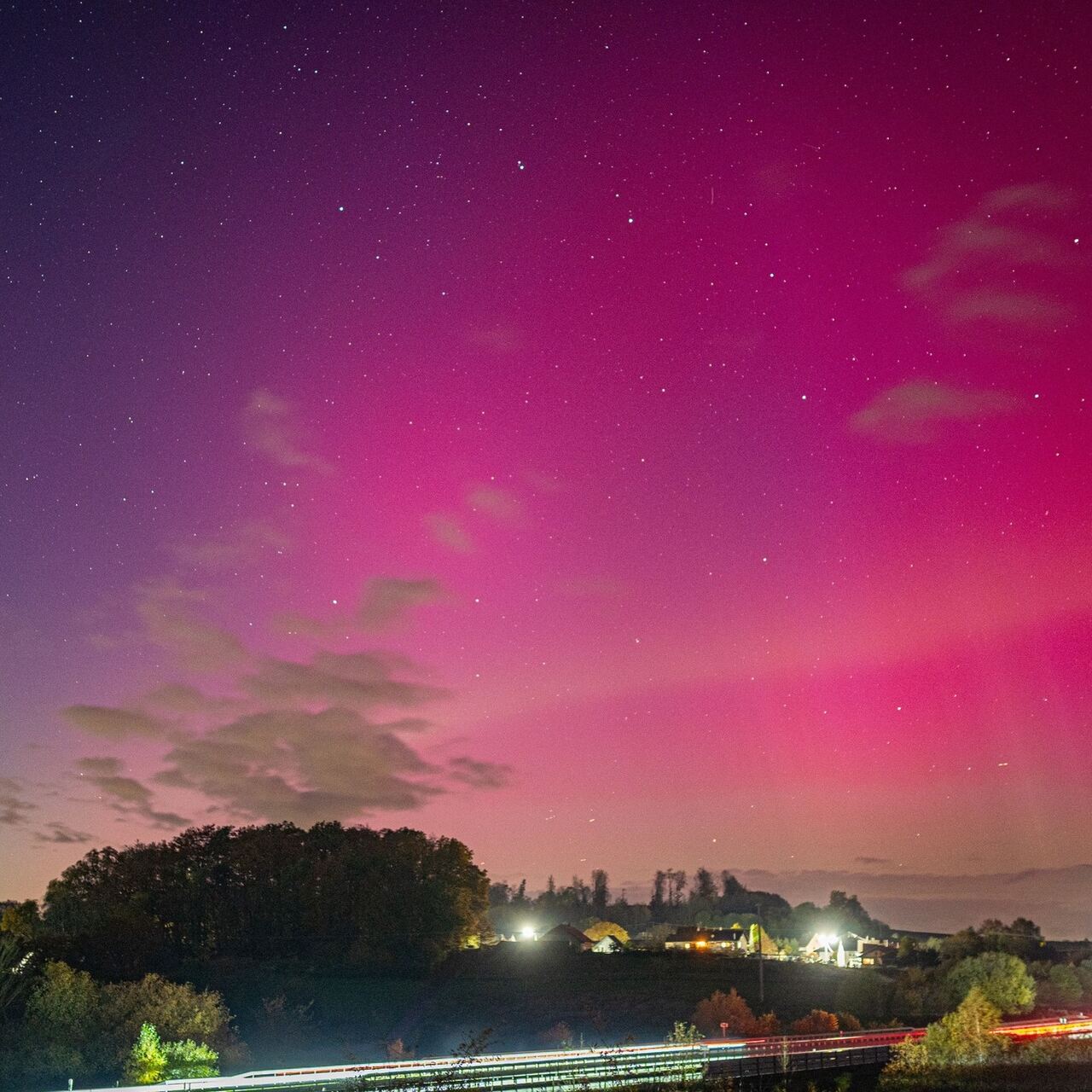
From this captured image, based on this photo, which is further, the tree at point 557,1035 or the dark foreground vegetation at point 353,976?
the tree at point 557,1035

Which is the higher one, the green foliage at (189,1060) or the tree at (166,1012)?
the tree at (166,1012)

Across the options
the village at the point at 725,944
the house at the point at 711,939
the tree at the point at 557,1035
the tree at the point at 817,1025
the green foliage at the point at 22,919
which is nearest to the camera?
the tree at the point at 817,1025

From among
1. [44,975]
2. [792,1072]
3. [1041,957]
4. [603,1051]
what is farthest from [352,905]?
[792,1072]

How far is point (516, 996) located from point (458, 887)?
33.5 metres

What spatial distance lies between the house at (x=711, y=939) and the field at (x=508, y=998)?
37.0 m

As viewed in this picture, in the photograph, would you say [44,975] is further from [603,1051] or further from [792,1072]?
[792,1072]

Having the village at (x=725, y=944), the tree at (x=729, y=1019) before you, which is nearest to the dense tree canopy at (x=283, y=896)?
the village at (x=725, y=944)

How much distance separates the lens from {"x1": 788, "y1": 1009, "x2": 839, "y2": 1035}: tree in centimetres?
6912

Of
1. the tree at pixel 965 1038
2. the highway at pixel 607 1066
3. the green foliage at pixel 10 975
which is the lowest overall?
the highway at pixel 607 1066

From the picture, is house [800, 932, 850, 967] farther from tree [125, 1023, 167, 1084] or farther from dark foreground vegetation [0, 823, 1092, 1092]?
tree [125, 1023, 167, 1084]

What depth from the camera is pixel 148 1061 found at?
63.8 m

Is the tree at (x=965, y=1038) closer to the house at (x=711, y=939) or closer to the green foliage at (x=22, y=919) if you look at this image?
the green foliage at (x=22, y=919)

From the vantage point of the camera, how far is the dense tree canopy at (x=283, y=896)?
131 m

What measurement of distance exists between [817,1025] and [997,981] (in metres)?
23.0
